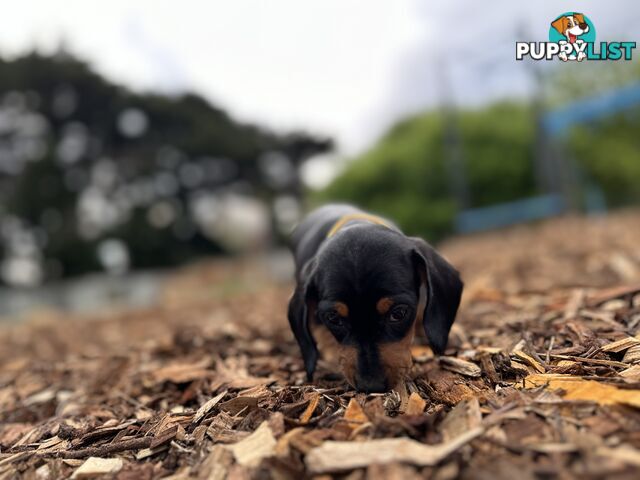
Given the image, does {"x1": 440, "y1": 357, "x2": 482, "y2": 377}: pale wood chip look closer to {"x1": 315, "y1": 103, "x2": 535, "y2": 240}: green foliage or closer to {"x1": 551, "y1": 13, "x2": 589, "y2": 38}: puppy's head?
{"x1": 551, "y1": 13, "x2": 589, "y2": 38}: puppy's head

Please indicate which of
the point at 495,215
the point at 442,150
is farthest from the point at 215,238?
the point at 495,215

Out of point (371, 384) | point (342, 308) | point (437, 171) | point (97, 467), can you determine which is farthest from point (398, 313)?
point (437, 171)

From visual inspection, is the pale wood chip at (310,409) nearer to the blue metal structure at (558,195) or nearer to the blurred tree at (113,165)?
the blue metal structure at (558,195)

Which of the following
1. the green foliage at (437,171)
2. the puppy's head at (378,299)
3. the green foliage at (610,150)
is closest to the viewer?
the puppy's head at (378,299)

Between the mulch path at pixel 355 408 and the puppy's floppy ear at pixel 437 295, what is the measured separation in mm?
202

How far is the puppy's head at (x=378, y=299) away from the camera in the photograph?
2.81m

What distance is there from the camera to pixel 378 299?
9.37 feet

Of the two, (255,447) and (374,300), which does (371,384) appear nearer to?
(374,300)

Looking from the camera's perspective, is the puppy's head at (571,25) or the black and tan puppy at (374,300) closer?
the black and tan puppy at (374,300)

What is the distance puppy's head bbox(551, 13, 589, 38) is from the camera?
542cm

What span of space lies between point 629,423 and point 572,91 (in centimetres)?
2077

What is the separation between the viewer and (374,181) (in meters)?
23.6

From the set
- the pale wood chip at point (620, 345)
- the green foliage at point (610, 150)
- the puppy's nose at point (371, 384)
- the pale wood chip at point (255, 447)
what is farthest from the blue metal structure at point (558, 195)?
the pale wood chip at point (255, 447)

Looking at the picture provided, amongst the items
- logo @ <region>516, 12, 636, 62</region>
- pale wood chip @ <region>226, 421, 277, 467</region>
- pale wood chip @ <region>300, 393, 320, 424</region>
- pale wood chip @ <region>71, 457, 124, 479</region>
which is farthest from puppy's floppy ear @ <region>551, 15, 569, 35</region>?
pale wood chip @ <region>71, 457, 124, 479</region>
